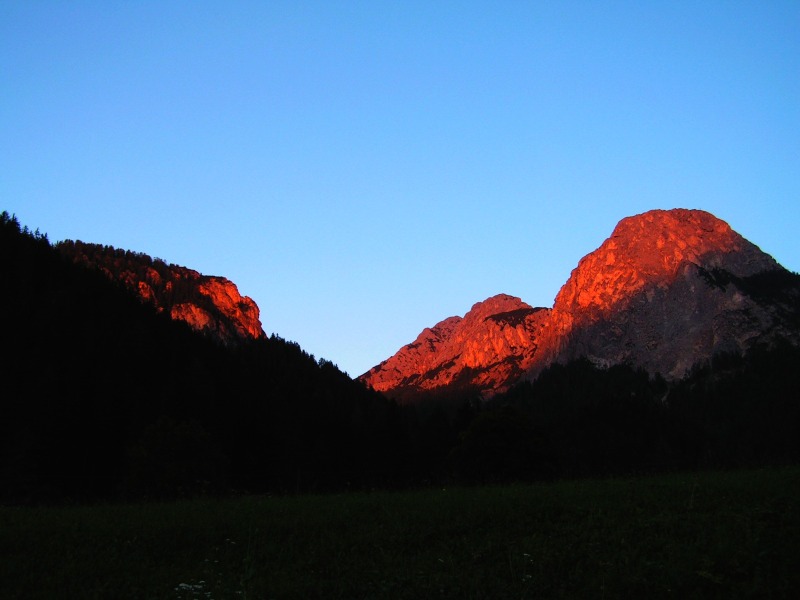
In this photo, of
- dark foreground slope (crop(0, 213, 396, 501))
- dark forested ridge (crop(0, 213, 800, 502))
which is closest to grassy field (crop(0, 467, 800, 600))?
dark foreground slope (crop(0, 213, 396, 501))

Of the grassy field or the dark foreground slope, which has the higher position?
the dark foreground slope

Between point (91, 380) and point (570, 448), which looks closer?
point (91, 380)

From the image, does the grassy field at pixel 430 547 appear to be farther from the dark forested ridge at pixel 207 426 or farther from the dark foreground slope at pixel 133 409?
the dark forested ridge at pixel 207 426

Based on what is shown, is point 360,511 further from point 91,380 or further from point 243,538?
point 91,380

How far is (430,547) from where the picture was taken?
13.9m

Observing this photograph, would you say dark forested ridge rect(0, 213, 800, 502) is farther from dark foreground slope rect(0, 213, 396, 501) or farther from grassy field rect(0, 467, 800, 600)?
grassy field rect(0, 467, 800, 600)

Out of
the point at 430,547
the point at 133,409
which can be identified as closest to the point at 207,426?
the point at 133,409

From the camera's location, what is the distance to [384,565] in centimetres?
1279

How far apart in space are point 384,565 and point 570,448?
95409 mm

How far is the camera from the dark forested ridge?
43.6 meters

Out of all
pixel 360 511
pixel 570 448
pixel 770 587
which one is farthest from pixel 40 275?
pixel 770 587

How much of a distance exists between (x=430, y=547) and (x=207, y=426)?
6045cm

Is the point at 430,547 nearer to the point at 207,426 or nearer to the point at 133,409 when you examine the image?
the point at 133,409

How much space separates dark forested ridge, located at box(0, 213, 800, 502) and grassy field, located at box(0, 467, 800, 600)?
10.1m
